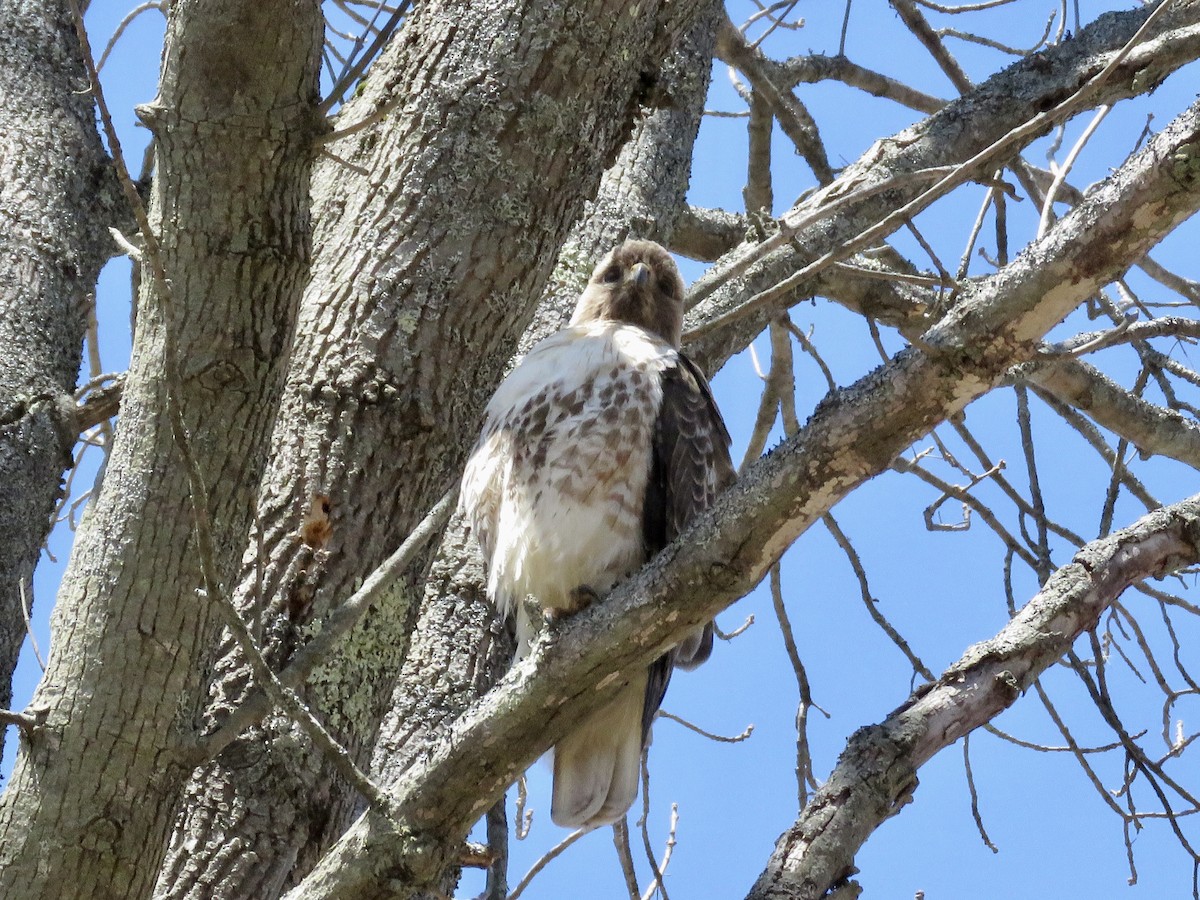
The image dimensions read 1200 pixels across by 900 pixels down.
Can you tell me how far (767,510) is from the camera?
1973 mm

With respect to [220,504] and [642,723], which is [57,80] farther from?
[642,723]

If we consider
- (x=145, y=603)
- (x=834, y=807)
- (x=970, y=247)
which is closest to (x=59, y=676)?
(x=145, y=603)

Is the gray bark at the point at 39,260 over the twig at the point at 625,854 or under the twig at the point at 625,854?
over

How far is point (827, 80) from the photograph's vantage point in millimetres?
5273

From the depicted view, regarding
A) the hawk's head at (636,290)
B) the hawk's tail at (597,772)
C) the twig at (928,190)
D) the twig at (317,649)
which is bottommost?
the twig at (317,649)

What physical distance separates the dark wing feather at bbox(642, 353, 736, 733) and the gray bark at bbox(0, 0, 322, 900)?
1.45 meters

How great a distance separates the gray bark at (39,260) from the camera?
2.97 metres

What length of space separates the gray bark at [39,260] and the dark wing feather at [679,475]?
1.44m

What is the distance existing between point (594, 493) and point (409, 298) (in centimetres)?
74

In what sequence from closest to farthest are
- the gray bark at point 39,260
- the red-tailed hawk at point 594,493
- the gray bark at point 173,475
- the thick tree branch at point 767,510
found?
1. the thick tree branch at point 767,510
2. the gray bark at point 173,475
3. the gray bark at point 39,260
4. the red-tailed hawk at point 594,493

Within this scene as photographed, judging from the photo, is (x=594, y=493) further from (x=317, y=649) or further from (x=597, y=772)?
(x=317, y=649)

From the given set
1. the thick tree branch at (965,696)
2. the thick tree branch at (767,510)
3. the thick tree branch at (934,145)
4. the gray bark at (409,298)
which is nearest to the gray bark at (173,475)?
the thick tree branch at (767,510)

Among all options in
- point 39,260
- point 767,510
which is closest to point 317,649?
point 767,510

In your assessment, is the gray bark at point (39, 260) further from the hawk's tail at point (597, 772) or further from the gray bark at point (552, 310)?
the hawk's tail at point (597, 772)
